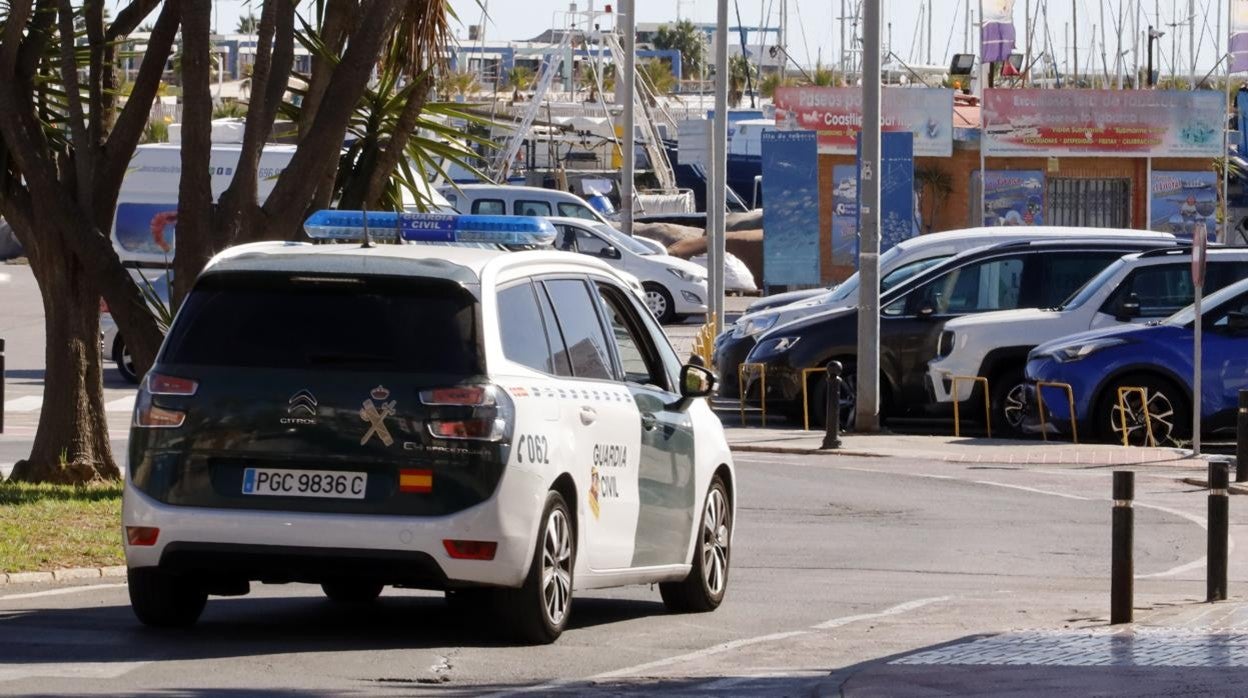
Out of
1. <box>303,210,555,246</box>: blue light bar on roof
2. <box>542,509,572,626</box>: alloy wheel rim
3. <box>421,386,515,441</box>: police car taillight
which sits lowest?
<box>542,509,572,626</box>: alloy wheel rim

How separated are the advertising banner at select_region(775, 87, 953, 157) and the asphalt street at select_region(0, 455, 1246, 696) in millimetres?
27705

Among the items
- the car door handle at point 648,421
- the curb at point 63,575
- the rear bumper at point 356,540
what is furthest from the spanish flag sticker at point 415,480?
the curb at point 63,575

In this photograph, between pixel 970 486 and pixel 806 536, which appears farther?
pixel 970 486

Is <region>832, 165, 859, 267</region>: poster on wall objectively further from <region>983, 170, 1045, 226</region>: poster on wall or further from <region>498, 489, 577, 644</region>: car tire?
<region>498, 489, 577, 644</region>: car tire

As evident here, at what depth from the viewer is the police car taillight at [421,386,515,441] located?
27.6 feet

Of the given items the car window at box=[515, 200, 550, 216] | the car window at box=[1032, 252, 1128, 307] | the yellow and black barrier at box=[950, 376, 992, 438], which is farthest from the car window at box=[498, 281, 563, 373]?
the car window at box=[515, 200, 550, 216]

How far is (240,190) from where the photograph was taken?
1307cm

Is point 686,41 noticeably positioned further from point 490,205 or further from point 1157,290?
point 1157,290

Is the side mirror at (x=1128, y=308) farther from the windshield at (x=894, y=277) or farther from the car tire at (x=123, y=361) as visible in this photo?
the car tire at (x=123, y=361)

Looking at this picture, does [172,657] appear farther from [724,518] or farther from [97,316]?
[97,316]

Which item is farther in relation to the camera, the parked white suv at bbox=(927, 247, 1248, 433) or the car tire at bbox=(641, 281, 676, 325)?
the car tire at bbox=(641, 281, 676, 325)

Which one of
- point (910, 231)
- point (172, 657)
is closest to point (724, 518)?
point (172, 657)

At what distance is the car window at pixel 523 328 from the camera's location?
8805mm

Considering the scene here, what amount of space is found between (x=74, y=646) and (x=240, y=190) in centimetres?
495
